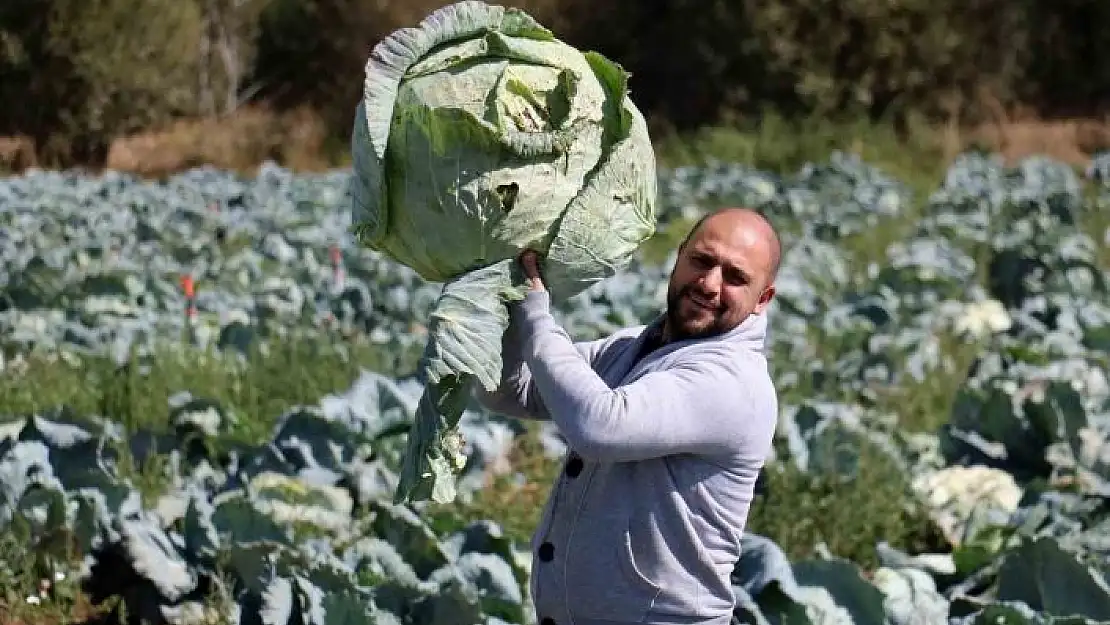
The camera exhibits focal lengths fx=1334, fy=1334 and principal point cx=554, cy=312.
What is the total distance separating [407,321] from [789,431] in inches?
104

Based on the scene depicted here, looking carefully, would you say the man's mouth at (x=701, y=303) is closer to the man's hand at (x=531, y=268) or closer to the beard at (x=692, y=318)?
the beard at (x=692, y=318)

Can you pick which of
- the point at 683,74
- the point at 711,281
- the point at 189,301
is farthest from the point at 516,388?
the point at 683,74

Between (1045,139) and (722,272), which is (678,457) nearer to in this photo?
(722,272)

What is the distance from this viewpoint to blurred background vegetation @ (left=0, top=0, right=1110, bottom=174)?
64.7 feet

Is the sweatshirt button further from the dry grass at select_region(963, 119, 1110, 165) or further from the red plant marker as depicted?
the dry grass at select_region(963, 119, 1110, 165)

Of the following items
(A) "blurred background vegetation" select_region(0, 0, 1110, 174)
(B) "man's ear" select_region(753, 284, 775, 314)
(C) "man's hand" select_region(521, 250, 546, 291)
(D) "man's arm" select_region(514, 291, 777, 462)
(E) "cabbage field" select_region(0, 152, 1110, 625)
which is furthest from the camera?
(A) "blurred background vegetation" select_region(0, 0, 1110, 174)

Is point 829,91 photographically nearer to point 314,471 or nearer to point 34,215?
point 34,215

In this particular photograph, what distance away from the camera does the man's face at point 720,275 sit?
7.61 feet

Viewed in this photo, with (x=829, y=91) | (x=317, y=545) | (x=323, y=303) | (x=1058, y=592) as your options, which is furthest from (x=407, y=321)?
(x=829, y=91)

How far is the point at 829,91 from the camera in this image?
67.1ft

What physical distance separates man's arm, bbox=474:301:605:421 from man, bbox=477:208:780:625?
0.01 meters

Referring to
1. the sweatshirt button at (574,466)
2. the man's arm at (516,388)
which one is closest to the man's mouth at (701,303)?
the man's arm at (516,388)

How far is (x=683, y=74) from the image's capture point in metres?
23.2

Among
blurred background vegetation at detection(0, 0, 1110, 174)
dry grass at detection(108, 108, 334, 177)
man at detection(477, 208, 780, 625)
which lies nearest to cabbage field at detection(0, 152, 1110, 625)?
man at detection(477, 208, 780, 625)
